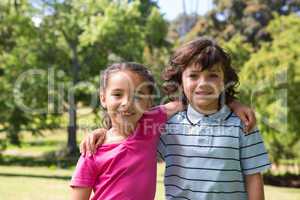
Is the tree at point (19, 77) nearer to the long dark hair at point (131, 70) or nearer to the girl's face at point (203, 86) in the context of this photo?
the long dark hair at point (131, 70)

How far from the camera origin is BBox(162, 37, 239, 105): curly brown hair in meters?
2.24

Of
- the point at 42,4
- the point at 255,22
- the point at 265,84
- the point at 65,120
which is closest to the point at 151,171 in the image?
the point at 265,84

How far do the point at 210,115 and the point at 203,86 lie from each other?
0.48 ft

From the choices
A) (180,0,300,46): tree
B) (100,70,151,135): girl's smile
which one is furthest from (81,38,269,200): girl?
(180,0,300,46): tree

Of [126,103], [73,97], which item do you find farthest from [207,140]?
[73,97]

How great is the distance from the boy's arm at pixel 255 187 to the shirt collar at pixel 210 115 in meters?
0.29

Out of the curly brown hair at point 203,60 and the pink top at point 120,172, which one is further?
the curly brown hair at point 203,60

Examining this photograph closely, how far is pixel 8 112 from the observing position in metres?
18.5

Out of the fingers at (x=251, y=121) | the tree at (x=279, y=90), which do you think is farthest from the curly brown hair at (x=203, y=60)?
the tree at (x=279, y=90)

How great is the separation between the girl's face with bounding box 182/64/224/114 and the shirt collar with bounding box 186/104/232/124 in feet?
0.07

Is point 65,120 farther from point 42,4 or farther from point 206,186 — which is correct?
point 206,186

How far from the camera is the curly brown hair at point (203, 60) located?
7.36ft

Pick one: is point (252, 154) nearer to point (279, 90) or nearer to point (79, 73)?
point (279, 90)

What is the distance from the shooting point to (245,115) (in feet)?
7.28
